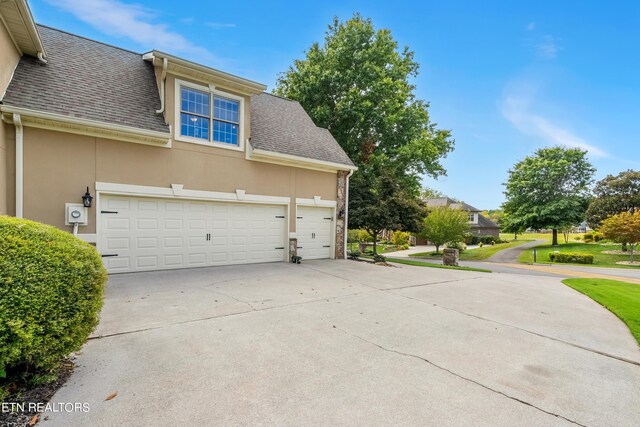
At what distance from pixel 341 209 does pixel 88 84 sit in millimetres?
8662

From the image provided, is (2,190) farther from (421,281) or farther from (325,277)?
(421,281)

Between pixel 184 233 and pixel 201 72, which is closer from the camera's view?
pixel 201 72

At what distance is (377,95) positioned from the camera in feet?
59.9

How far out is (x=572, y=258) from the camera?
2425 centimetres

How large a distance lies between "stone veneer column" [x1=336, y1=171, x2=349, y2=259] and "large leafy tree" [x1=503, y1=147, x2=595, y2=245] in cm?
2854

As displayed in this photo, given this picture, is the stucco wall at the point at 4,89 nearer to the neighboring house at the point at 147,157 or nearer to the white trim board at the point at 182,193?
the neighboring house at the point at 147,157

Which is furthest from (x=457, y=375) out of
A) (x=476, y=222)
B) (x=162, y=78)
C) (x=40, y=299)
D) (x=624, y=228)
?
(x=476, y=222)

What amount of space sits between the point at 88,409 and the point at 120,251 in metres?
6.24

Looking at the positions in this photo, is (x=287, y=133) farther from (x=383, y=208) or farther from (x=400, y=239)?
(x=400, y=239)

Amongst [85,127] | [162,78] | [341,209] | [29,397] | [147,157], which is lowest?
[29,397]

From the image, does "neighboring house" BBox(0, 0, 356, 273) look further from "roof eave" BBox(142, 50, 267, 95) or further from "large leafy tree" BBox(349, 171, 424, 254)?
"large leafy tree" BBox(349, 171, 424, 254)

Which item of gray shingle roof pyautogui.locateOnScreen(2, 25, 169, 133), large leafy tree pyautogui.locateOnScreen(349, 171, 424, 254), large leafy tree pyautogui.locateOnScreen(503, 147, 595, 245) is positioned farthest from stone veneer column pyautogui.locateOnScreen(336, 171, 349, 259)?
large leafy tree pyautogui.locateOnScreen(503, 147, 595, 245)

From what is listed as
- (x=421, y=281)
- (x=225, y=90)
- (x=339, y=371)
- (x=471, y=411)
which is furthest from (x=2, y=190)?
(x=421, y=281)

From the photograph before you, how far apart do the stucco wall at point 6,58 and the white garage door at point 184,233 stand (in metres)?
2.94
